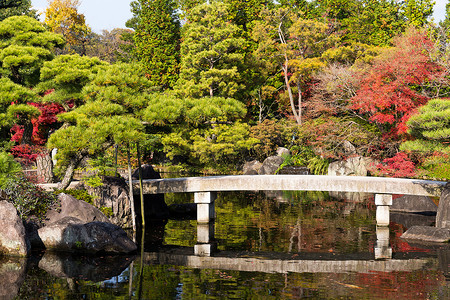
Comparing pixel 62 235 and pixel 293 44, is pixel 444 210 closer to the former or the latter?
pixel 62 235

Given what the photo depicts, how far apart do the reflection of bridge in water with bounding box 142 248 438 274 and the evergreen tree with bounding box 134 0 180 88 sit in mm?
25332

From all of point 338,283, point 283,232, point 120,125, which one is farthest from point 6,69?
point 338,283

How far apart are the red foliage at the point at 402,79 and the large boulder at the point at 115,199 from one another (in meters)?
13.6

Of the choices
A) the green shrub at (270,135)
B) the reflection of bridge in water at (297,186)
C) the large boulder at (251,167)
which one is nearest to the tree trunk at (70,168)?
the reflection of bridge in water at (297,186)

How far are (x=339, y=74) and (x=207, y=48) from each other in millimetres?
9093

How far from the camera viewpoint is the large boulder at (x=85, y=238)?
1252 centimetres

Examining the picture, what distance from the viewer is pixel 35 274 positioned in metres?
10.6

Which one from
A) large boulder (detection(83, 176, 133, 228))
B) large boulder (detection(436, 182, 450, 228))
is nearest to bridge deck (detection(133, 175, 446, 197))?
large boulder (detection(436, 182, 450, 228))

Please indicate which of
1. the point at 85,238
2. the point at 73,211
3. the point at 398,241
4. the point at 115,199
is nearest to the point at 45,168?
the point at 115,199

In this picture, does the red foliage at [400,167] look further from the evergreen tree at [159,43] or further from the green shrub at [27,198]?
the evergreen tree at [159,43]

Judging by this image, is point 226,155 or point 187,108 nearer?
point 187,108

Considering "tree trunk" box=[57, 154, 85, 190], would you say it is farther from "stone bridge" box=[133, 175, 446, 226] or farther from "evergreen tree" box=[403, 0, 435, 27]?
"evergreen tree" box=[403, 0, 435, 27]

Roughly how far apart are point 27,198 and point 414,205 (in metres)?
14.2

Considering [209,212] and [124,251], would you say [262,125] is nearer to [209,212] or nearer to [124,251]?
[209,212]
